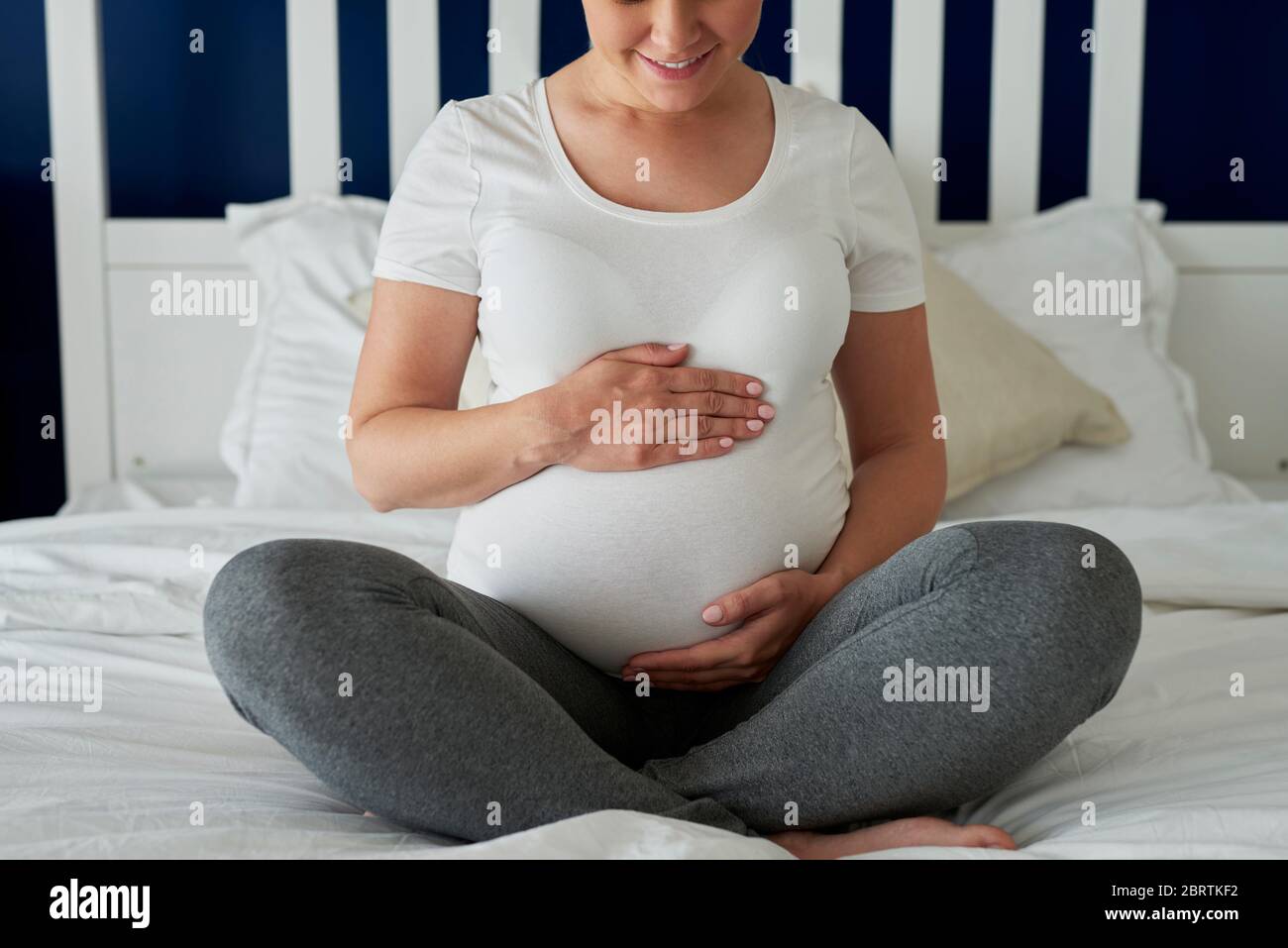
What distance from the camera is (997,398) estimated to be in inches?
64.1

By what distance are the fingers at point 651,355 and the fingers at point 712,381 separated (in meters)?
0.01

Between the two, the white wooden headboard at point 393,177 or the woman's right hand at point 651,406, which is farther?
the white wooden headboard at point 393,177

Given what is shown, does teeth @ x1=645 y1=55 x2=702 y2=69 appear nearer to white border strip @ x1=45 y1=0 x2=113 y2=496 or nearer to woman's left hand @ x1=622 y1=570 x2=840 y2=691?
woman's left hand @ x1=622 y1=570 x2=840 y2=691

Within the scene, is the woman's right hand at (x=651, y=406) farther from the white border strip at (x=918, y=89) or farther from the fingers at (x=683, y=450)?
the white border strip at (x=918, y=89)

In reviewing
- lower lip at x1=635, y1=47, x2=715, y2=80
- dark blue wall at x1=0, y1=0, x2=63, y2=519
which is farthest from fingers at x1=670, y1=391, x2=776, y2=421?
dark blue wall at x1=0, y1=0, x2=63, y2=519

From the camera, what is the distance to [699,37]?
35.4 inches

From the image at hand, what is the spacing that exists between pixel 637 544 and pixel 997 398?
88cm

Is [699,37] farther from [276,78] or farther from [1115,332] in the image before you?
[276,78]

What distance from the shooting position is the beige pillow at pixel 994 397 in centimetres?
161

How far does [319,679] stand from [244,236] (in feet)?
4.70

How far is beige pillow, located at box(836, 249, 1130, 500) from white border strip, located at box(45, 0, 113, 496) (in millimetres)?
1198

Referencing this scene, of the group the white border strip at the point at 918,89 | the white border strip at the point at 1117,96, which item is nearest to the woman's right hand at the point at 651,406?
the white border strip at the point at 918,89

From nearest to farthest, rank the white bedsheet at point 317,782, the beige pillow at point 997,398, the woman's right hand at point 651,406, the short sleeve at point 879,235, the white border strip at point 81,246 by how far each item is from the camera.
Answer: the white bedsheet at point 317,782 < the woman's right hand at point 651,406 < the short sleeve at point 879,235 < the beige pillow at point 997,398 < the white border strip at point 81,246
